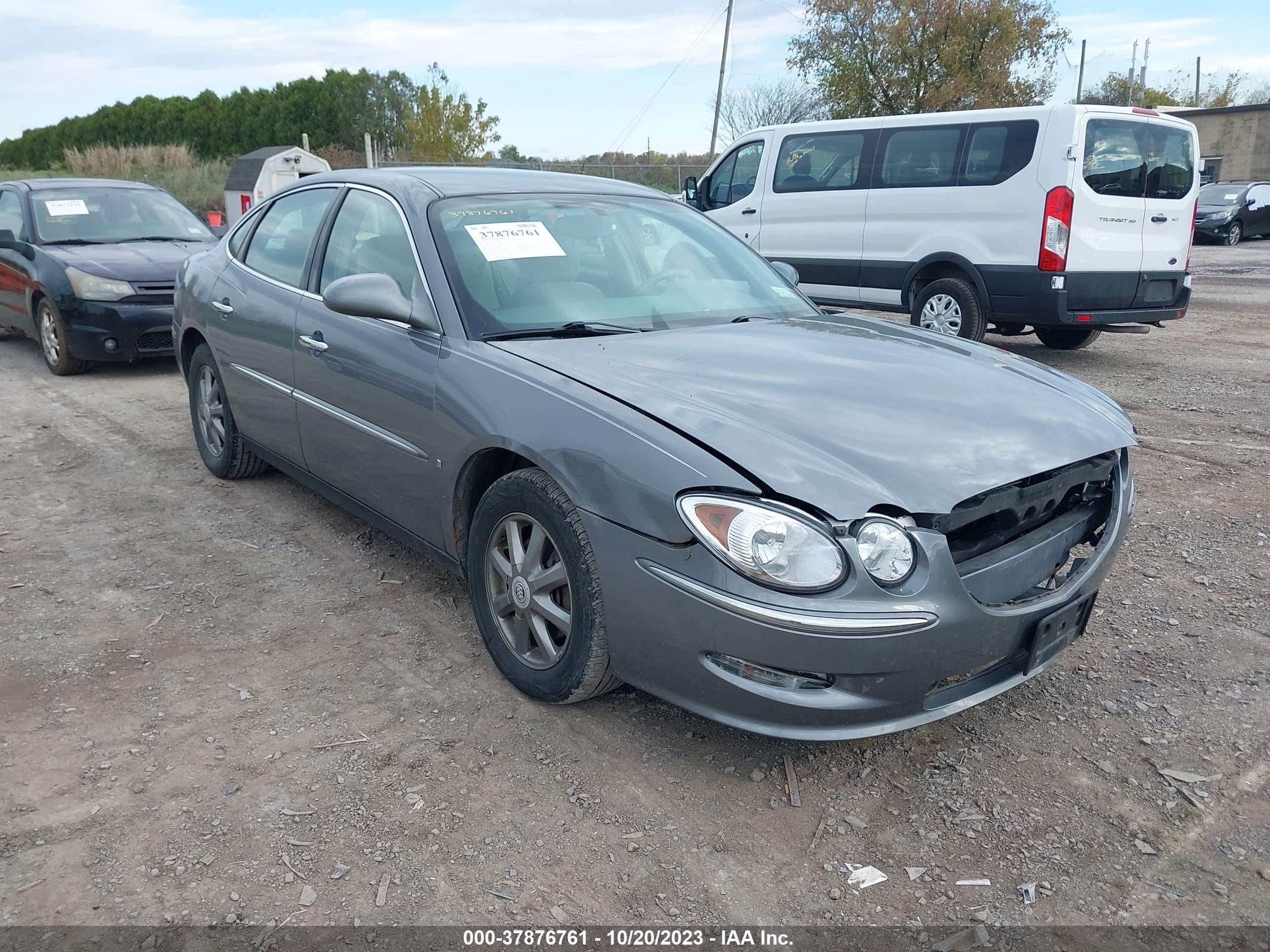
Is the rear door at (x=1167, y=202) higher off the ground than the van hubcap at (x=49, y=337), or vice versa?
the rear door at (x=1167, y=202)

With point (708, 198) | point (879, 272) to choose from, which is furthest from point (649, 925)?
point (708, 198)

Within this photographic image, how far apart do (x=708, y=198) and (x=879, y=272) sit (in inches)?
103

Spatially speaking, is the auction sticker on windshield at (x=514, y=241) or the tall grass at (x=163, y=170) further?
the tall grass at (x=163, y=170)

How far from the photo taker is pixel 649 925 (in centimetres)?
221

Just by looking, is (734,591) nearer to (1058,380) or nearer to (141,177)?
(1058,380)

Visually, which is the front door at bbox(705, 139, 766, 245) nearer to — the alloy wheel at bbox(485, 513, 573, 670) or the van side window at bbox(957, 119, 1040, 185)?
the van side window at bbox(957, 119, 1040, 185)

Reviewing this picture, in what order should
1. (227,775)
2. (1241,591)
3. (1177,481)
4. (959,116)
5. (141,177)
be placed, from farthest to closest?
(141,177)
(959,116)
(1177,481)
(1241,591)
(227,775)

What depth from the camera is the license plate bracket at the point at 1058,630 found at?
265 cm

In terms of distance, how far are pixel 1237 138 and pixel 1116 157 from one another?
102ft

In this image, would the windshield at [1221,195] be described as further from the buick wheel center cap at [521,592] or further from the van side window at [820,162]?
the buick wheel center cap at [521,592]

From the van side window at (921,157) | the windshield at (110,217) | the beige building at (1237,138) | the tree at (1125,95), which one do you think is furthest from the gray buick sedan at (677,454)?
the tree at (1125,95)

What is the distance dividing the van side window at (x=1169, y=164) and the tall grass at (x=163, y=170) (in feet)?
89.6

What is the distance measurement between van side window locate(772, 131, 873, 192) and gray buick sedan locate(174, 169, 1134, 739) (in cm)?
550

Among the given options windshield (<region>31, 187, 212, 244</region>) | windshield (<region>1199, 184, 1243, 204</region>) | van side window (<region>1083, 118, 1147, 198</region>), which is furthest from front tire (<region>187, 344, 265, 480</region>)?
windshield (<region>1199, 184, 1243, 204</region>)
